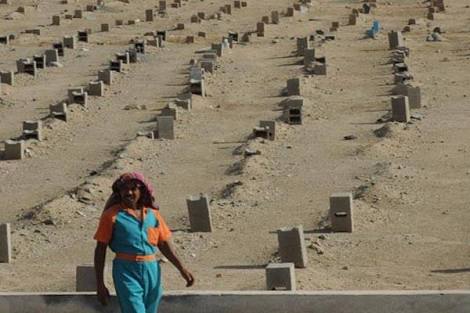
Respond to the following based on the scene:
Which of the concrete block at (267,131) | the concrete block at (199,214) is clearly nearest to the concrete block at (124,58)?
the concrete block at (267,131)

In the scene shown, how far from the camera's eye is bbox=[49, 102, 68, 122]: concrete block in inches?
864

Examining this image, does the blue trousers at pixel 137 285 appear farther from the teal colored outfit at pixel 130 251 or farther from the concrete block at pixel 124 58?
the concrete block at pixel 124 58

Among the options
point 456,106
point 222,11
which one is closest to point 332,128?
point 456,106

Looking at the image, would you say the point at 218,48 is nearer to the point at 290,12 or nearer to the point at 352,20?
the point at 352,20

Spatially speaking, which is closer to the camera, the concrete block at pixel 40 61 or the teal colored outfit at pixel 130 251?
the teal colored outfit at pixel 130 251

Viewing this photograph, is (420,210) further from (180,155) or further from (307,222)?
(180,155)

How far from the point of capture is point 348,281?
11.8 m

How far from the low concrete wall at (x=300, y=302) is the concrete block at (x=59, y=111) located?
1329 cm

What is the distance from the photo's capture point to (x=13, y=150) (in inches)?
756

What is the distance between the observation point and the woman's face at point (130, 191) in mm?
7641

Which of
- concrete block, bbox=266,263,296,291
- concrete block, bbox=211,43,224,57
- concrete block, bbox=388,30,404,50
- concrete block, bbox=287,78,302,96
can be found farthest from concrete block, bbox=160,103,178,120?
concrete block, bbox=266,263,296,291

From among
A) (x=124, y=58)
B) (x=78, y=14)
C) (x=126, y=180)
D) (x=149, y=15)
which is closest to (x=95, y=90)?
(x=124, y=58)

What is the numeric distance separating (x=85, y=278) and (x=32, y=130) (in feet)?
33.1

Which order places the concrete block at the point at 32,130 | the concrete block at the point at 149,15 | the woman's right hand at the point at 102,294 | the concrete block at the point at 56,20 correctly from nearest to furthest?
the woman's right hand at the point at 102,294, the concrete block at the point at 32,130, the concrete block at the point at 56,20, the concrete block at the point at 149,15
